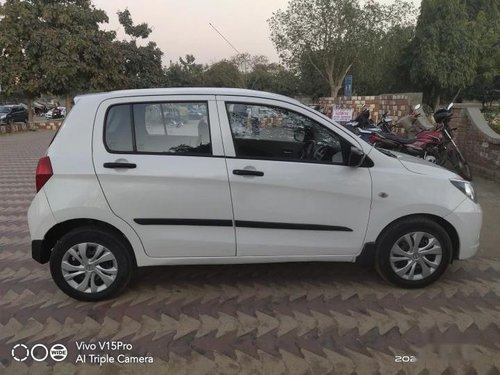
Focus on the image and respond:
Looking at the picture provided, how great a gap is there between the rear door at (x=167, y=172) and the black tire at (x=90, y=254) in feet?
0.65

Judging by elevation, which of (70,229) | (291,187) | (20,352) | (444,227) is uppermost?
(291,187)

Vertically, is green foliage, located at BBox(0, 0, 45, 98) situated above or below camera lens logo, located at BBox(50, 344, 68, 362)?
above

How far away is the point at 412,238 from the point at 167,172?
2.12 meters

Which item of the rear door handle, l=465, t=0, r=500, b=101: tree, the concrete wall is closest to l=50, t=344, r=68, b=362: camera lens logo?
the rear door handle

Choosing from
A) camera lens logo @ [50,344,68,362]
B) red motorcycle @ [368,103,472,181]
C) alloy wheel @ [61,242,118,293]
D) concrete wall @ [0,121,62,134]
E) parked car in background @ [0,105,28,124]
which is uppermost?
red motorcycle @ [368,103,472,181]

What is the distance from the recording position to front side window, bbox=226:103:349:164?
3746 millimetres

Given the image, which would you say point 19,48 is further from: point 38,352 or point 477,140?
point 38,352

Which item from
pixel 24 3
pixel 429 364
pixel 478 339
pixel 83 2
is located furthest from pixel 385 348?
pixel 83 2

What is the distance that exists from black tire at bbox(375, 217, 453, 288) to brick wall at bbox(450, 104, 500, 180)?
534 cm

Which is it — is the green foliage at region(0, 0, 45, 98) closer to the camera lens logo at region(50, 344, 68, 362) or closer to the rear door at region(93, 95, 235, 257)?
the rear door at region(93, 95, 235, 257)

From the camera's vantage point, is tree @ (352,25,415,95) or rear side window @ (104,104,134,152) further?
tree @ (352,25,415,95)

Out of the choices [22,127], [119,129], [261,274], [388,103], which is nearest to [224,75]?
[22,127]

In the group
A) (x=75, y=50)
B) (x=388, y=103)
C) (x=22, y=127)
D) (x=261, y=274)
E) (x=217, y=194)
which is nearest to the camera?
(x=217, y=194)

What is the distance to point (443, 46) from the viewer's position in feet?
108
